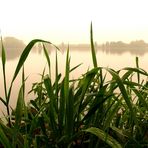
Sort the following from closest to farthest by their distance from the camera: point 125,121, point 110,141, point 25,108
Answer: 1. point 110,141
2. point 25,108
3. point 125,121

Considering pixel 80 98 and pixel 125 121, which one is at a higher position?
pixel 80 98

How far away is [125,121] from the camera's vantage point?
859 millimetres

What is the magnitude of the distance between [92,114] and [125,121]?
264mm

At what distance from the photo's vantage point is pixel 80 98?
1.98ft

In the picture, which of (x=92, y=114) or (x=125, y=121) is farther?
(x=125, y=121)

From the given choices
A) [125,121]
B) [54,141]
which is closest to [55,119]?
[54,141]

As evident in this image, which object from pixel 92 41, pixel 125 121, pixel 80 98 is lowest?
pixel 125 121

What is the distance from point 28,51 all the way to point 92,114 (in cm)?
17

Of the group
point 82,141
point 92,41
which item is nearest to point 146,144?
point 82,141

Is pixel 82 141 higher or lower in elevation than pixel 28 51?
lower

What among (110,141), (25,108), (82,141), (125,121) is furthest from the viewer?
(125,121)

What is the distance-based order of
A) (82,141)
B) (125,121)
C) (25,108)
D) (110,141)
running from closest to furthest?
(110,141) < (82,141) < (25,108) < (125,121)

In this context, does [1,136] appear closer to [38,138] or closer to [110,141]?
[38,138]

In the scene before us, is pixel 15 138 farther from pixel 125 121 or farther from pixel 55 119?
pixel 125 121
